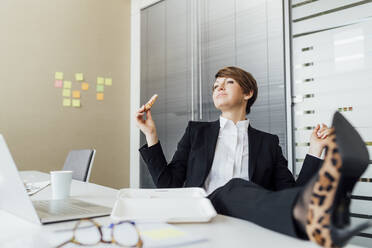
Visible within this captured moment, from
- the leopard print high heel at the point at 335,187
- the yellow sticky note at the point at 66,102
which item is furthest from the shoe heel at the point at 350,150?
the yellow sticky note at the point at 66,102

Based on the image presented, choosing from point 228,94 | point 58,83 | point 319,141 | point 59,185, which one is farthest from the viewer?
point 58,83

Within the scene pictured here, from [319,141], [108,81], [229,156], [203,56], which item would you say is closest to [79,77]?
[108,81]

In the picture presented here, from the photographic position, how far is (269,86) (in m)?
2.65

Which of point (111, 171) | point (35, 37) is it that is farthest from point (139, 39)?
point (111, 171)

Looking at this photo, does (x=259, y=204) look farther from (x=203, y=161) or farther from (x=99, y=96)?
(x=99, y=96)

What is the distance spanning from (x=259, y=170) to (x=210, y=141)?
0.89 feet

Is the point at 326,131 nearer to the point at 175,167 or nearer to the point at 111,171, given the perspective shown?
the point at 175,167

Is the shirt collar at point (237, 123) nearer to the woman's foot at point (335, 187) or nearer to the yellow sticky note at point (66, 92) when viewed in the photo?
the woman's foot at point (335, 187)

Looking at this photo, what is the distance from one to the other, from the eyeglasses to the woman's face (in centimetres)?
99

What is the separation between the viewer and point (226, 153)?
5.14ft

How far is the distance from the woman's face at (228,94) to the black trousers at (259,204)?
0.75m

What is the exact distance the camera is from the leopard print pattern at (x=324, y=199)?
1.80 feet

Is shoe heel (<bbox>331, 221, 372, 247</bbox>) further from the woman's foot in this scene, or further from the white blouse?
the white blouse

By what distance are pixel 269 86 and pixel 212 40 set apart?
0.85 m
